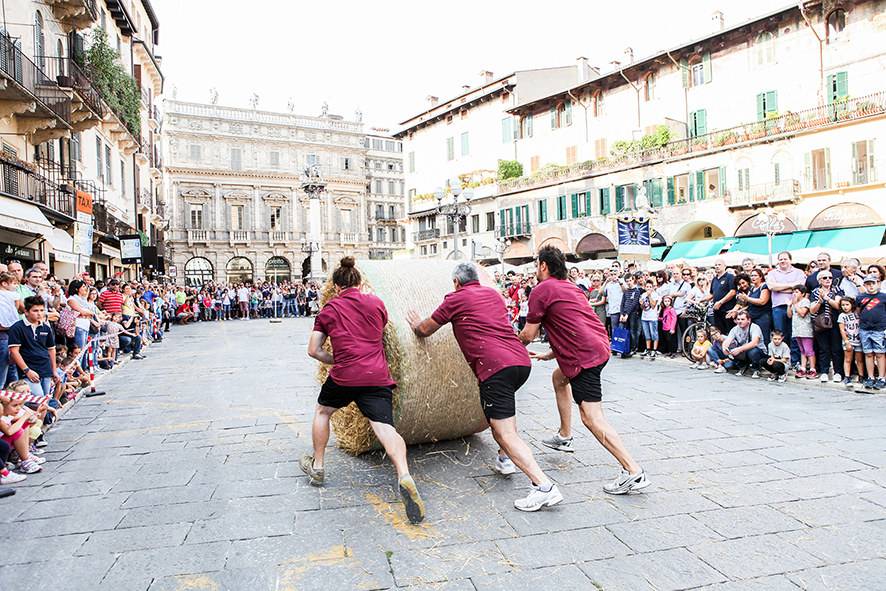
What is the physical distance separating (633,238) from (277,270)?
41896mm

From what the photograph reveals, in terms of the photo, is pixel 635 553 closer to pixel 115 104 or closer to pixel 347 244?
pixel 115 104

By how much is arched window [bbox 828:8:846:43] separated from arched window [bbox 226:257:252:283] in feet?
141

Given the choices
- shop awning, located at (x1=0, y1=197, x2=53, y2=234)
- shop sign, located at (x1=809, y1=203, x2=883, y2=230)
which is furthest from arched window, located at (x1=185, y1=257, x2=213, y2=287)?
shop sign, located at (x1=809, y1=203, x2=883, y2=230)

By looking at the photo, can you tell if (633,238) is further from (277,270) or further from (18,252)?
(277,270)

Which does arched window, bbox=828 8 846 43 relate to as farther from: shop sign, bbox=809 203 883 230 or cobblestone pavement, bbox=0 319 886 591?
cobblestone pavement, bbox=0 319 886 591

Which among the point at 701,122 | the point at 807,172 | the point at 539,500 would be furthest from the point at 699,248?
the point at 539,500

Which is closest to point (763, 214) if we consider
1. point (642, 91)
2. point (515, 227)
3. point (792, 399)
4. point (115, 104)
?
point (642, 91)

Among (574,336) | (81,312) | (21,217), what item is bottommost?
A: (574,336)

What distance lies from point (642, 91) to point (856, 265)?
26856mm

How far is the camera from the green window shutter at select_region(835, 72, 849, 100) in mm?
25328

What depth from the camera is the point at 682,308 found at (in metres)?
12.0

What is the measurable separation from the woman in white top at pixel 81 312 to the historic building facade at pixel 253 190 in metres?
40.2

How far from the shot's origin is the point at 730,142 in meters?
28.4

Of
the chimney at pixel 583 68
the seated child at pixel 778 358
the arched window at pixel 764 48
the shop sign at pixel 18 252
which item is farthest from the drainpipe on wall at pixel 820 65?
the shop sign at pixel 18 252
